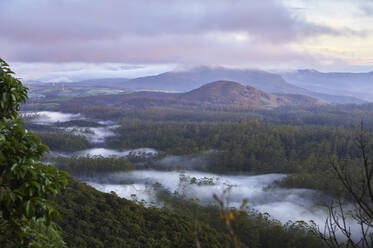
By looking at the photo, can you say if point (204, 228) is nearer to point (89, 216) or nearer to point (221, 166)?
point (89, 216)

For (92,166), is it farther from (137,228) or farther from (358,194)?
(358,194)

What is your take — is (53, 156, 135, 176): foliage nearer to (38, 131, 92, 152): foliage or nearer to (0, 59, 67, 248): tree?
(38, 131, 92, 152): foliage

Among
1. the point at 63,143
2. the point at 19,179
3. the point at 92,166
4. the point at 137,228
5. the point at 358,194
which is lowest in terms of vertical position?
the point at 92,166

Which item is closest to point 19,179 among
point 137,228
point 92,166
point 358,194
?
point 358,194

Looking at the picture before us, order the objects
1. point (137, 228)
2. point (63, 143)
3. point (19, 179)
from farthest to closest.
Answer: point (63, 143) → point (137, 228) → point (19, 179)

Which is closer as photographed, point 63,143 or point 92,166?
point 92,166

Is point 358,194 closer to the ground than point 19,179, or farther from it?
closer to the ground

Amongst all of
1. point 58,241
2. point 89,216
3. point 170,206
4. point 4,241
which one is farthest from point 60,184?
point 170,206

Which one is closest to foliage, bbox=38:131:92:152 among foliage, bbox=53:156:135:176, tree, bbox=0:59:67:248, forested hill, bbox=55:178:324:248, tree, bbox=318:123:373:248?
foliage, bbox=53:156:135:176

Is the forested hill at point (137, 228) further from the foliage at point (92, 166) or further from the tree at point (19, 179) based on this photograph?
the foliage at point (92, 166)
